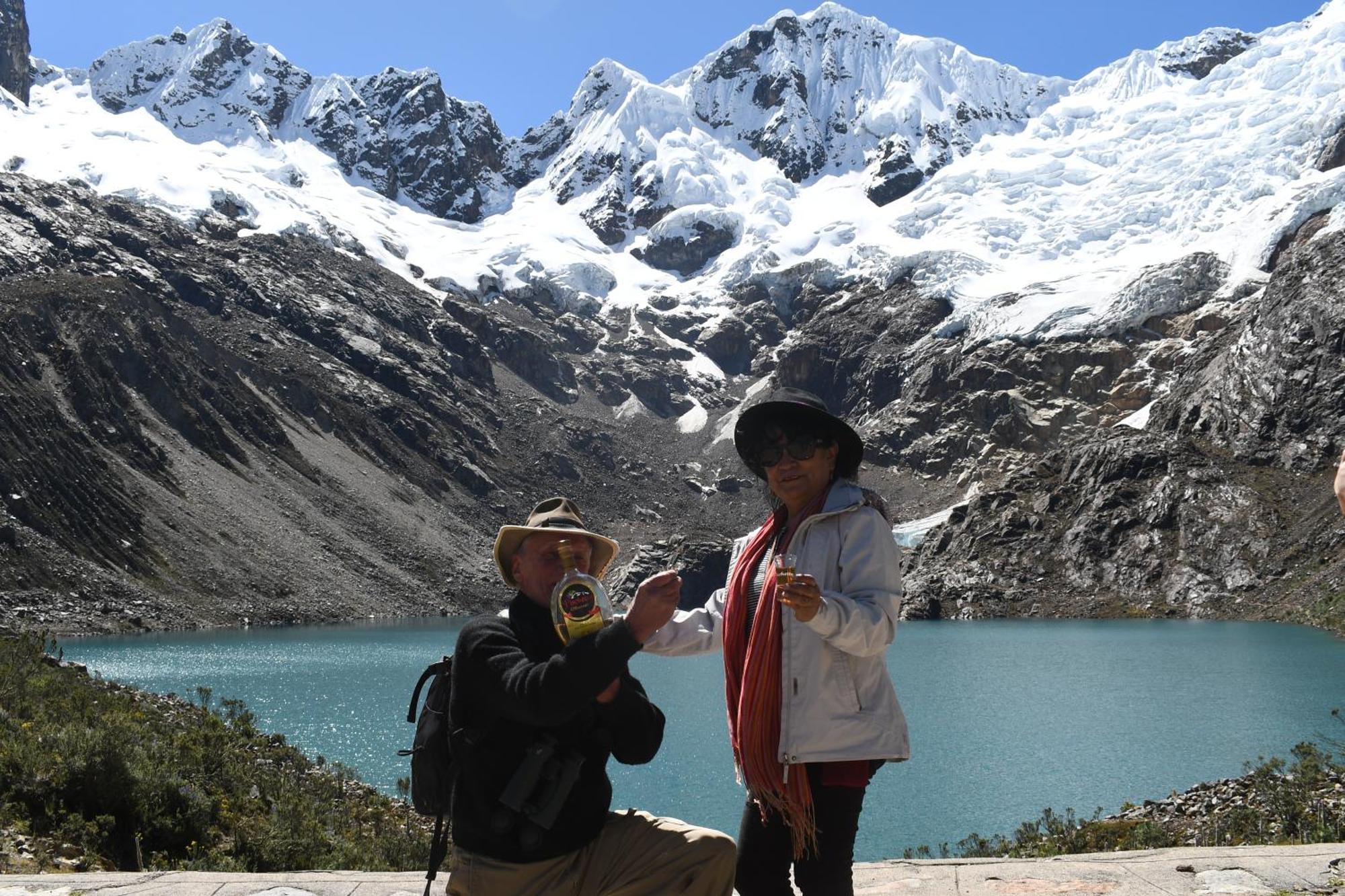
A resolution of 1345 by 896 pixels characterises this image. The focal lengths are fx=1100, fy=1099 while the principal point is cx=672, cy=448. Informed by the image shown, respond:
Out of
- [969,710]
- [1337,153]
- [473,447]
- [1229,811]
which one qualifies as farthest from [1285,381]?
[1337,153]

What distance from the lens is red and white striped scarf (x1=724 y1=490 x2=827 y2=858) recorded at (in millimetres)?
4668

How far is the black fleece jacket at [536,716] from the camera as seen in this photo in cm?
412

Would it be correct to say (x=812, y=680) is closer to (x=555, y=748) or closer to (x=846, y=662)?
(x=846, y=662)

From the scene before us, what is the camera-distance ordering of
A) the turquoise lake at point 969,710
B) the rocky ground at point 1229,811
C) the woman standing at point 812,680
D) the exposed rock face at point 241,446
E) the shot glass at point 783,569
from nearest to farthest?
the shot glass at point 783,569
the woman standing at point 812,680
the rocky ground at point 1229,811
the turquoise lake at point 969,710
the exposed rock face at point 241,446

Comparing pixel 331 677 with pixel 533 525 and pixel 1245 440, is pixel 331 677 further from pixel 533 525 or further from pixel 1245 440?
pixel 1245 440

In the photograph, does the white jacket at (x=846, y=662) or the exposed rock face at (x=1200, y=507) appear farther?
the exposed rock face at (x=1200, y=507)

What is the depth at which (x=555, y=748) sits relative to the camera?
14.3 feet

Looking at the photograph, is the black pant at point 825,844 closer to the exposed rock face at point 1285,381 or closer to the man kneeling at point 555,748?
the man kneeling at point 555,748

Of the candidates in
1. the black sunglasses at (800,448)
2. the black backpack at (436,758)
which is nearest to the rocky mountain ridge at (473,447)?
the black backpack at (436,758)

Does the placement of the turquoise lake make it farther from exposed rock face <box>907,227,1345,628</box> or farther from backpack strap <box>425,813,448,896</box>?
exposed rock face <box>907,227,1345,628</box>

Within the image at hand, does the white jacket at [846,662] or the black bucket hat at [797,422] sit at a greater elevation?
the black bucket hat at [797,422]

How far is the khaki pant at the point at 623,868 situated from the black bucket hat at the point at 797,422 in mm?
1734

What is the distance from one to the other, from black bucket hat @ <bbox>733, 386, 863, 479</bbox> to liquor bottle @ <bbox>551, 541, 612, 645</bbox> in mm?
1046

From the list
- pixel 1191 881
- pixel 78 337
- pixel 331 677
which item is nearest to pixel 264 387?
pixel 78 337
